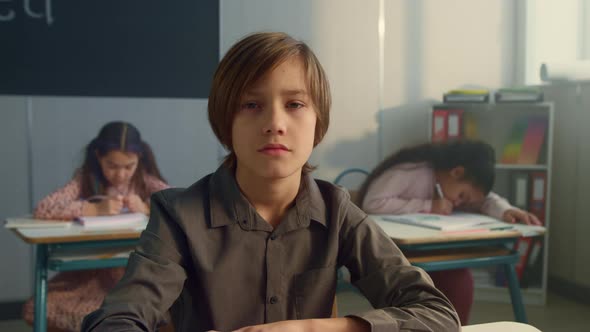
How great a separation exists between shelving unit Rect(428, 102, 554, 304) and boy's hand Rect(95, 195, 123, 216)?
82.8 inches

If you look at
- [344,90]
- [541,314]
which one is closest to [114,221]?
[344,90]

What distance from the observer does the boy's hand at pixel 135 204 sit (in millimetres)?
2648

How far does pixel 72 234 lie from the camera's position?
2121 millimetres

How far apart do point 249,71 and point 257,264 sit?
1.08 ft

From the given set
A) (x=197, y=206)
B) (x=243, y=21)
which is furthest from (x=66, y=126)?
(x=197, y=206)

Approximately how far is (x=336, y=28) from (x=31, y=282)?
249 centimetres

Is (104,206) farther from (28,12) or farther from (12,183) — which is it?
(28,12)

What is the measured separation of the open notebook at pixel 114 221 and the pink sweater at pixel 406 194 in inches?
40.7

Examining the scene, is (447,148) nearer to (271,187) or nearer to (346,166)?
(346,166)

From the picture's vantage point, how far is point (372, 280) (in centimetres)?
102

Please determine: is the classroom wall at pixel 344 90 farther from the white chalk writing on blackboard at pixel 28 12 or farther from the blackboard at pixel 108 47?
the white chalk writing on blackboard at pixel 28 12

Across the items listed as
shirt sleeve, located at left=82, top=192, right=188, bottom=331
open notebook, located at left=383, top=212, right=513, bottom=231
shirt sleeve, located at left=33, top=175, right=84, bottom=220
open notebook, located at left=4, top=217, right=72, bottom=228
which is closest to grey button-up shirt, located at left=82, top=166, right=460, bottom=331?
shirt sleeve, located at left=82, top=192, right=188, bottom=331

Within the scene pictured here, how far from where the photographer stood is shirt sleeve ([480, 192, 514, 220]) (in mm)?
2644

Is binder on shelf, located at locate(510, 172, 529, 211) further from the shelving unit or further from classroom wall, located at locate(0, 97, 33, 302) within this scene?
classroom wall, located at locate(0, 97, 33, 302)
